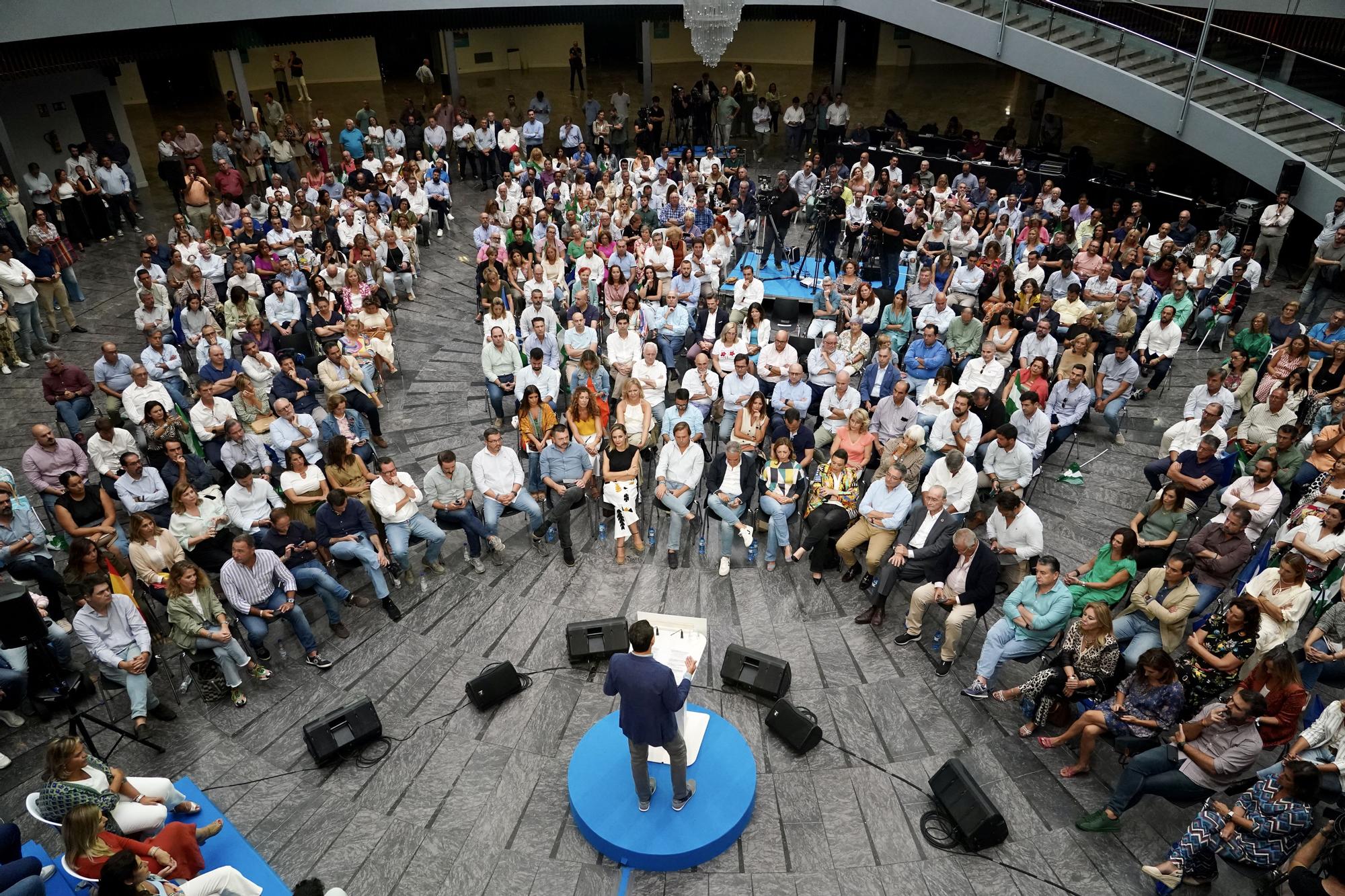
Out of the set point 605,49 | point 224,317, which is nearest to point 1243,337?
point 224,317

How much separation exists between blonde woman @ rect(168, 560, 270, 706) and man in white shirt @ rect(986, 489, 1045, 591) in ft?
18.2

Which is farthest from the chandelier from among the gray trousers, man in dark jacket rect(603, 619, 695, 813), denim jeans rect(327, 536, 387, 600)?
the gray trousers

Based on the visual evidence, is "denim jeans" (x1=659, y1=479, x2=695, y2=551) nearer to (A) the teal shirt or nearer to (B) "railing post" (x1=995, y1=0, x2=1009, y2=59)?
(A) the teal shirt

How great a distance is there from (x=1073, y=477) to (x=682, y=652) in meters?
4.95

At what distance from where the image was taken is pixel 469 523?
719cm

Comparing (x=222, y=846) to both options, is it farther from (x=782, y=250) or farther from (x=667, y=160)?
(x=667, y=160)

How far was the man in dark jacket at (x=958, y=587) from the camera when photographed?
6016 millimetres

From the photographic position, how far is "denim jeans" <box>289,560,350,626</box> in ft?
21.2

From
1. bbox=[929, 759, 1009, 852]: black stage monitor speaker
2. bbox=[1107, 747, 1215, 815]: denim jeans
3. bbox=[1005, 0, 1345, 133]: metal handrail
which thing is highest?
bbox=[1005, 0, 1345, 133]: metal handrail

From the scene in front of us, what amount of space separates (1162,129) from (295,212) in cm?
1265

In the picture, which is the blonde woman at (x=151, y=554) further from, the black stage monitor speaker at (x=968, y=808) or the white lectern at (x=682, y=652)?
the black stage monitor speaker at (x=968, y=808)

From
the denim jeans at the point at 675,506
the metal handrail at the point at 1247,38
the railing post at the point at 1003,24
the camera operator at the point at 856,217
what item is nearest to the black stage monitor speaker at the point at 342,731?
the denim jeans at the point at 675,506

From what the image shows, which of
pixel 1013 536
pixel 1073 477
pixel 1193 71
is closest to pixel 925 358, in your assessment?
pixel 1073 477

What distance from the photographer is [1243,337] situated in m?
8.95
